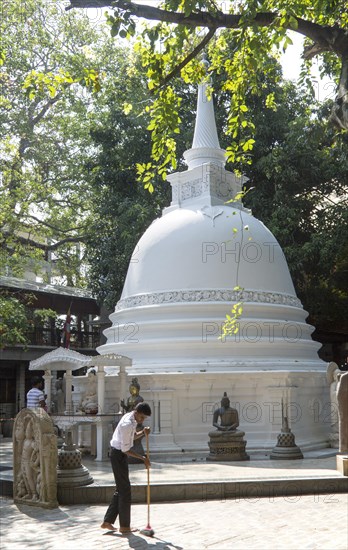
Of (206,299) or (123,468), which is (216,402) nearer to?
(206,299)

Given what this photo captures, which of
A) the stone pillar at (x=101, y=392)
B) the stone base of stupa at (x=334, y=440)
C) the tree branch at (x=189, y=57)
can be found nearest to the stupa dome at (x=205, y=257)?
the stone pillar at (x=101, y=392)

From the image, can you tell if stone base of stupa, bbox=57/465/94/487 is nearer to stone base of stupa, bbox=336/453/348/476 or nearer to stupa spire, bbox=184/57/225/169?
stone base of stupa, bbox=336/453/348/476

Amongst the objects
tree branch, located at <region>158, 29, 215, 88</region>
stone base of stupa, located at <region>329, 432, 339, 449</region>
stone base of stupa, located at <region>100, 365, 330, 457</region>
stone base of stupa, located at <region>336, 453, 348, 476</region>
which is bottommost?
stone base of stupa, located at <region>329, 432, 339, 449</region>

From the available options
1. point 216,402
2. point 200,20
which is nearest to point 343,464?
point 216,402

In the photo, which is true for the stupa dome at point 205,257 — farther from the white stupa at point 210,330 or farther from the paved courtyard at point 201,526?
the paved courtyard at point 201,526

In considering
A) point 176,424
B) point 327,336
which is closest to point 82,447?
point 176,424

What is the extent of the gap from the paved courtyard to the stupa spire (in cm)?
1286

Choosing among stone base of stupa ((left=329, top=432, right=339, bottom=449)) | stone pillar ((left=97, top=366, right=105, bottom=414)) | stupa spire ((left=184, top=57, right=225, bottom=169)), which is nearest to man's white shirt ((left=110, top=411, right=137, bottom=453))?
stone pillar ((left=97, top=366, right=105, bottom=414))

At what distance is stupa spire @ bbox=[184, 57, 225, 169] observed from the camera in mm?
20047

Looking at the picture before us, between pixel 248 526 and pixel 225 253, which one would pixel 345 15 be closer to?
pixel 248 526

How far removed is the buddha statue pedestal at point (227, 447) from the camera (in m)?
13.2

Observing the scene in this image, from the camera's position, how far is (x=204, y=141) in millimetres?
20297

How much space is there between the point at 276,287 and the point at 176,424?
16.7ft

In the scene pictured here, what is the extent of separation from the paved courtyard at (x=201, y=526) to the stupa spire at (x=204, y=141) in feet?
42.2
